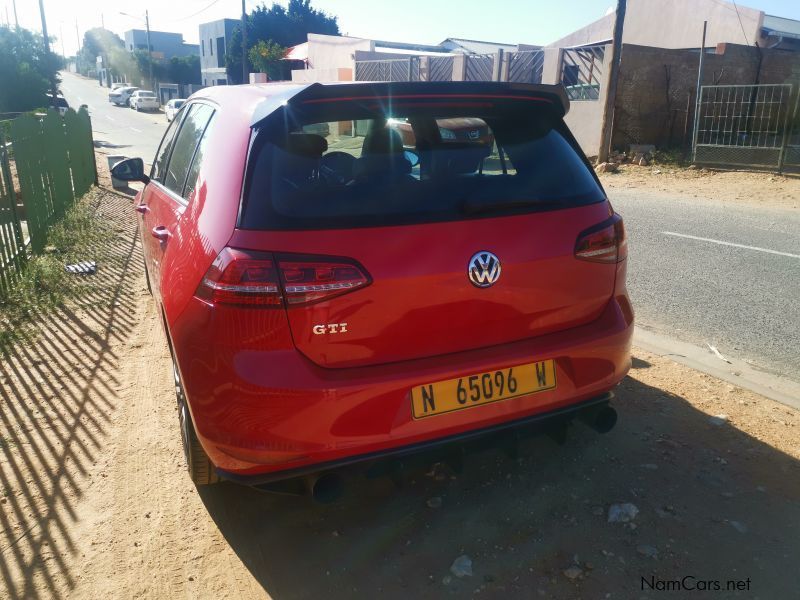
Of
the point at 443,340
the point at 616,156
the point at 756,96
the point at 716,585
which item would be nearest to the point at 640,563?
the point at 716,585

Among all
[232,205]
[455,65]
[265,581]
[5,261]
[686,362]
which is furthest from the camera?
[455,65]

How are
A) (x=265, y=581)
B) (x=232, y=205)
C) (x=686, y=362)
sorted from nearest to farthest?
(x=232, y=205) < (x=265, y=581) < (x=686, y=362)

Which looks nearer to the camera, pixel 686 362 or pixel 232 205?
pixel 232 205

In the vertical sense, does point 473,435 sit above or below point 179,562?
above

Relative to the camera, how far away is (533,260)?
2.52 meters

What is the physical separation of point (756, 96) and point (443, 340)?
17605 millimetres

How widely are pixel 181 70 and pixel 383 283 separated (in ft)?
271

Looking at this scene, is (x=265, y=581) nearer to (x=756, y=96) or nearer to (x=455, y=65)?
(x=756, y=96)

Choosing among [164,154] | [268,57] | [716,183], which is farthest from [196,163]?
[268,57]

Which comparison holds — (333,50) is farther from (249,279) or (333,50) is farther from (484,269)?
(249,279)

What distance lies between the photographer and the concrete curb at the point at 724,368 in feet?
12.7

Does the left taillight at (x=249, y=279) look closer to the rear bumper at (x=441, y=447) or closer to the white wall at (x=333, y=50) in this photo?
the rear bumper at (x=441, y=447)

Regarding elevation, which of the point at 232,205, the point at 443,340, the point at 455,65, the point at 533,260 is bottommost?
the point at 443,340

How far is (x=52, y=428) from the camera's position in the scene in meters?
3.65
